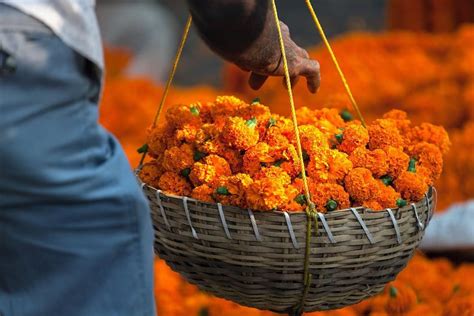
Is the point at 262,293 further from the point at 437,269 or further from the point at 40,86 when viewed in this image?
the point at 437,269

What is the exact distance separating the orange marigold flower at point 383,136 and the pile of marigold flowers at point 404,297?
815 millimetres

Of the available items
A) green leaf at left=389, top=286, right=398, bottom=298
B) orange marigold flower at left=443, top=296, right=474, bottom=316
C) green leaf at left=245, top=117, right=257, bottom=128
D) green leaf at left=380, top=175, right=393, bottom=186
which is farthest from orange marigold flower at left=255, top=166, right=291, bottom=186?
orange marigold flower at left=443, top=296, right=474, bottom=316

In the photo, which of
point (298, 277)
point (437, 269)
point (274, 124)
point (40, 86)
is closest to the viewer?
point (40, 86)

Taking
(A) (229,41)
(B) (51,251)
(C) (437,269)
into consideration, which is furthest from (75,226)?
(C) (437,269)

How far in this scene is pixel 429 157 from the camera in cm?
205

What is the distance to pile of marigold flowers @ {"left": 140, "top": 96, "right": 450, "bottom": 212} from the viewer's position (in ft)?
6.01

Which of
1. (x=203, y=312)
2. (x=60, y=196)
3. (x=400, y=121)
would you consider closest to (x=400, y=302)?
(x=203, y=312)

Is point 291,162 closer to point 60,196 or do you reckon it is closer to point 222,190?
point 222,190

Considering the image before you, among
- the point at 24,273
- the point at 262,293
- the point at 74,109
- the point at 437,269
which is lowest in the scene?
the point at 437,269

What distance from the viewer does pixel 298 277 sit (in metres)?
1.84

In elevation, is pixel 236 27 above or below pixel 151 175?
above

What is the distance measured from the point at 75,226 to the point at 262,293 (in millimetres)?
477

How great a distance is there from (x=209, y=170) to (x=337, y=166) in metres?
0.26

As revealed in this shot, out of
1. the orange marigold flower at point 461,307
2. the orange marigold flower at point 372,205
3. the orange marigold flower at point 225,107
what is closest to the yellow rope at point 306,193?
the orange marigold flower at point 372,205
